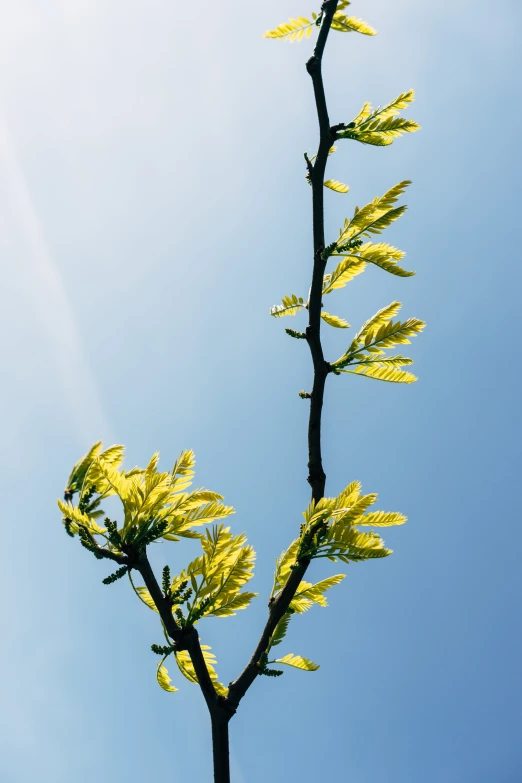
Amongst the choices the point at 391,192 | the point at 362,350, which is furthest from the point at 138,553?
the point at 391,192

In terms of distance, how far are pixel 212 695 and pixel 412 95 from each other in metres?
3.12

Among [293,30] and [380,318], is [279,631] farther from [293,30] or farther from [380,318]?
[293,30]

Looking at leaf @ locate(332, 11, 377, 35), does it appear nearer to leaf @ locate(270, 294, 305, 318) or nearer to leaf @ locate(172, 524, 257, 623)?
leaf @ locate(270, 294, 305, 318)

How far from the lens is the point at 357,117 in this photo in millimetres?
3115

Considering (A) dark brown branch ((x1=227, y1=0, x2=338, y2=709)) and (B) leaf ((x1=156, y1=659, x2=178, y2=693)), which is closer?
(A) dark brown branch ((x1=227, y1=0, x2=338, y2=709))

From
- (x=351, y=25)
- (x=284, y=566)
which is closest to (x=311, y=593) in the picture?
(x=284, y=566)

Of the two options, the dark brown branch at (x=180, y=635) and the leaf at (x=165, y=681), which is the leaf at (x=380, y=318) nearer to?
the dark brown branch at (x=180, y=635)

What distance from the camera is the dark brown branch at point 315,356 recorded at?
8.64ft

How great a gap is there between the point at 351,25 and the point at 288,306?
5.00ft

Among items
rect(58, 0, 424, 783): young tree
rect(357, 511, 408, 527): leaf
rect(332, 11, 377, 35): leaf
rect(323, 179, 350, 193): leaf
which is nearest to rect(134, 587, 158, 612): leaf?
rect(58, 0, 424, 783): young tree

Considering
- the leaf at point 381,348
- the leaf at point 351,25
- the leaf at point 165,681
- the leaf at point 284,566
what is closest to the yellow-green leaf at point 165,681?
the leaf at point 165,681

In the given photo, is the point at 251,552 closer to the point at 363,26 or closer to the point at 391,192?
the point at 391,192

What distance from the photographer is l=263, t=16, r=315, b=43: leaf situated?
3.08 meters

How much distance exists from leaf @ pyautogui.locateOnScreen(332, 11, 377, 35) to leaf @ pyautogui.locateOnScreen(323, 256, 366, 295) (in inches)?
47.5
